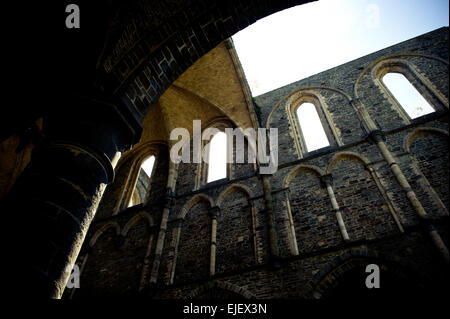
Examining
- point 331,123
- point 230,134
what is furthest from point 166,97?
point 331,123

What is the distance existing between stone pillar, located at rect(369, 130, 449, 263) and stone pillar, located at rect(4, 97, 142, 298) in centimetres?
539

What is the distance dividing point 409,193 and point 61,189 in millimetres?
6415

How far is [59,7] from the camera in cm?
288

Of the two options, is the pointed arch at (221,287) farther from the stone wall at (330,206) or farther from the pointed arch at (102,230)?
the pointed arch at (102,230)

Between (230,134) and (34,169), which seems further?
(230,134)

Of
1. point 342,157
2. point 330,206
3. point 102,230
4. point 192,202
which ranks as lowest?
point 330,206

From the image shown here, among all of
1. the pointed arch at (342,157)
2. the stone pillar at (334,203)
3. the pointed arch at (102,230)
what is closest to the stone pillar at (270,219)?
the stone pillar at (334,203)

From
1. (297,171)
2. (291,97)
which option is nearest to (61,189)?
(297,171)

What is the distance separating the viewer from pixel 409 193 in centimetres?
646

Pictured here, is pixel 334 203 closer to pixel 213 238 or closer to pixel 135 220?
pixel 213 238

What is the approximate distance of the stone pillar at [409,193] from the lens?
548 cm

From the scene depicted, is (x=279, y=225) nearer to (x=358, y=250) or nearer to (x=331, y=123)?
(x=358, y=250)

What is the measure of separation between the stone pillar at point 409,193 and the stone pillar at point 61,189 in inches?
212

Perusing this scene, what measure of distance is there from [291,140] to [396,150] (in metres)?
2.79
